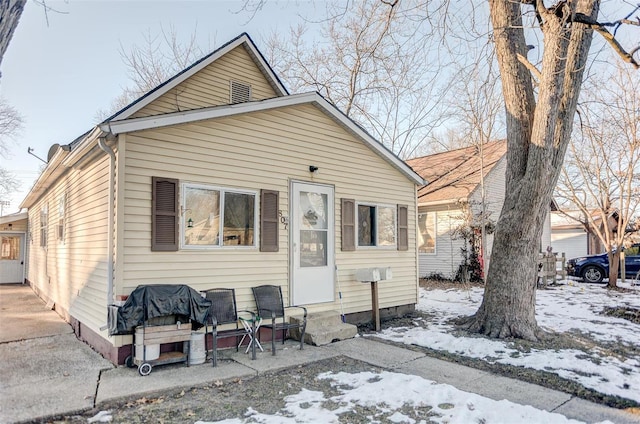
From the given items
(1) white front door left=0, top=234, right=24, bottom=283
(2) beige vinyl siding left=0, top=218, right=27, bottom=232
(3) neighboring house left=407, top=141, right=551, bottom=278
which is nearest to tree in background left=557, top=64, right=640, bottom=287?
(3) neighboring house left=407, top=141, right=551, bottom=278

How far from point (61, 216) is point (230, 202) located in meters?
4.86

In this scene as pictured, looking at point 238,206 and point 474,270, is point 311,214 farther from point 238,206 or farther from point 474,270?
point 474,270

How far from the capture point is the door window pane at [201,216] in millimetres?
5738

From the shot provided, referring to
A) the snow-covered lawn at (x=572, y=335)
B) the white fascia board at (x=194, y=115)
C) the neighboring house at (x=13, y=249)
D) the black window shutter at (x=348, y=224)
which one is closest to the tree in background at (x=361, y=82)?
the snow-covered lawn at (x=572, y=335)

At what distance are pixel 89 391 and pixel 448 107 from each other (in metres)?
14.9

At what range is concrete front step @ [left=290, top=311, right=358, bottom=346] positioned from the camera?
638cm

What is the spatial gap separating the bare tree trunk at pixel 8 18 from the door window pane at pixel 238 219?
3946mm

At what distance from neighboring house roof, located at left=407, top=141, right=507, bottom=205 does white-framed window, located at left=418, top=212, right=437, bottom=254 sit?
72 centimetres

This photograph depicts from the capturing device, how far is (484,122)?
14.3 m

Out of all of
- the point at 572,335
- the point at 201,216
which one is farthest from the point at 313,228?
the point at 572,335

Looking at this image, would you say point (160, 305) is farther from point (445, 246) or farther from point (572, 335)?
point (445, 246)

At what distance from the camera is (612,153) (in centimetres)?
1373

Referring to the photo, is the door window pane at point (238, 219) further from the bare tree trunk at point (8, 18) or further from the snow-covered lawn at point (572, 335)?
the bare tree trunk at point (8, 18)

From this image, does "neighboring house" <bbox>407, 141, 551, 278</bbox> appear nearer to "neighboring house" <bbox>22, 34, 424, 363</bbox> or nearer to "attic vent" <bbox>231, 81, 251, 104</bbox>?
"neighboring house" <bbox>22, 34, 424, 363</bbox>
